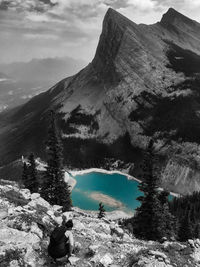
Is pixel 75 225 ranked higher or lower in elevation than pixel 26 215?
lower

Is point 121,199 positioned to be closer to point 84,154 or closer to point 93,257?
point 84,154

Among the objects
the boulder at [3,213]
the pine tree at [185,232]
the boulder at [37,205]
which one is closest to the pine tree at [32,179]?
the boulder at [37,205]

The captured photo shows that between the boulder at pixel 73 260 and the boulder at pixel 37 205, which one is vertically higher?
the boulder at pixel 73 260

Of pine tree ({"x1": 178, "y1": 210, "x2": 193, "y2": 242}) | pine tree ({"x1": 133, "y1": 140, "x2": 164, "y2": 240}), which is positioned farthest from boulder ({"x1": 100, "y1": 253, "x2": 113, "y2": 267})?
pine tree ({"x1": 178, "y1": 210, "x2": 193, "y2": 242})

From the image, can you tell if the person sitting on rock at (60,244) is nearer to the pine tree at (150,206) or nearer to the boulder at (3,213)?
the boulder at (3,213)

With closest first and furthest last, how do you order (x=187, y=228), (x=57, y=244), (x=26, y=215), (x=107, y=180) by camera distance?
(x=57, y=244)
(x=26, y=215)
(x=187, y=228)
(x=107, y=180)

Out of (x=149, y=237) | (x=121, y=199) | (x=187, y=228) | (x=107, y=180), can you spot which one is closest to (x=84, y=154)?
(x=107, y=180)

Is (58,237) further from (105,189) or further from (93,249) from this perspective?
(105,189)

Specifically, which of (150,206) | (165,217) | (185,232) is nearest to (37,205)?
(150,206)
